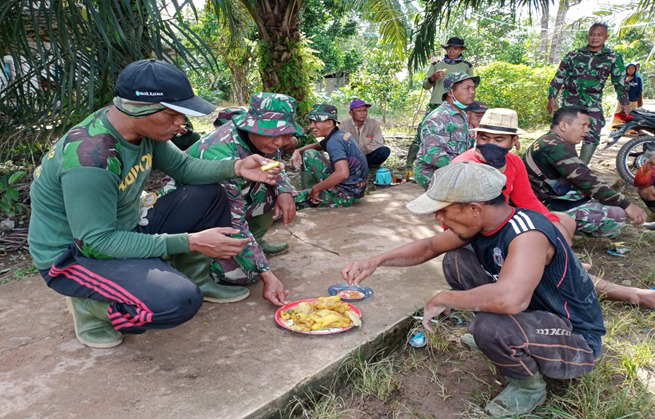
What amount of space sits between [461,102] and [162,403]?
3437mm

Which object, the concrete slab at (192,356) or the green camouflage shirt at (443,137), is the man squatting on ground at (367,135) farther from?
the concrete slab at (192,356)

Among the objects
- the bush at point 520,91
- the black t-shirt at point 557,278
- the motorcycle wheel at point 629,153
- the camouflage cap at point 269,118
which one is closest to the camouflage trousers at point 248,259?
the camouflage cap at point 269,118

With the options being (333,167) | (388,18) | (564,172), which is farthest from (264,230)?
(388,18)

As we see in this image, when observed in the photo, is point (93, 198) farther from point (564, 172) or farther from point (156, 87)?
point (564, 172)

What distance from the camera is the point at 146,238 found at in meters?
2.19

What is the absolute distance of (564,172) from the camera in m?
3.66

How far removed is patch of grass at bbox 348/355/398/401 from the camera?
7.30 feet

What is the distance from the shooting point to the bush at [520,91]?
12.5 meters

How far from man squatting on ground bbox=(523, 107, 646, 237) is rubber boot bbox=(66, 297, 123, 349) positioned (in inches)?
120

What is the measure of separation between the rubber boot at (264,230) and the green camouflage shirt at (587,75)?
4313mm

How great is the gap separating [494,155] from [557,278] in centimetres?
121

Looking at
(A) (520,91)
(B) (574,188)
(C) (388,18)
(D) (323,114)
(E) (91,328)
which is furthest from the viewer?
(A) (520,91)

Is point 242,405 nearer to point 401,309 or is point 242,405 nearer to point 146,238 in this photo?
point 146,238

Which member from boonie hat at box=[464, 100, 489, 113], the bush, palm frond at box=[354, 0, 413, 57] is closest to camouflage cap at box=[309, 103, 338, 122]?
boonie hat at box=[464, 100, 489, 113]
